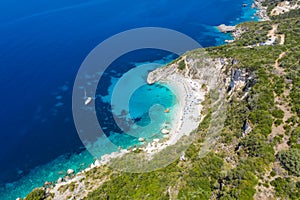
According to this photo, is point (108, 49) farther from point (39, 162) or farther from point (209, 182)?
point (209, 182)

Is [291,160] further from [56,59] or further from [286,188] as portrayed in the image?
[56,59]

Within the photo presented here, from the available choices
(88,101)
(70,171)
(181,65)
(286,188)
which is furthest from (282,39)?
(70,171)

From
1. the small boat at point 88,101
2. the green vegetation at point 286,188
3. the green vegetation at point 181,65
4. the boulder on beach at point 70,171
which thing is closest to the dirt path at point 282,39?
the green vegetation at point 181,65

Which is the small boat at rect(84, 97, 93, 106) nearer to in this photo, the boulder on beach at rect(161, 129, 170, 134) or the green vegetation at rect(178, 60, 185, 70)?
the boulder on beach at rect(161, 129, 170, 134)

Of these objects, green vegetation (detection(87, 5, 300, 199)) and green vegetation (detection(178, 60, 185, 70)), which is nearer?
green vegetation (detection(87, 5, 300, 199))

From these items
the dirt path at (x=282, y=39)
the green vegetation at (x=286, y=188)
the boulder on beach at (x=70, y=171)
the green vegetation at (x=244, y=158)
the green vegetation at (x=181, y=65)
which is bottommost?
the green vegetation at (x=286, y=188)

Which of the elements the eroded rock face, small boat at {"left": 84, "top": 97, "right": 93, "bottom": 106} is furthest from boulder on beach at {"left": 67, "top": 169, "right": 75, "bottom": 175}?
the eroded rock face

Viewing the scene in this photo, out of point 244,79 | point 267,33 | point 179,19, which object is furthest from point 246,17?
point 244,79

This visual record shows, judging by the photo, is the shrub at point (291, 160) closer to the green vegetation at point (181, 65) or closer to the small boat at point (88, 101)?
the green vegetation at point (181, 65)
